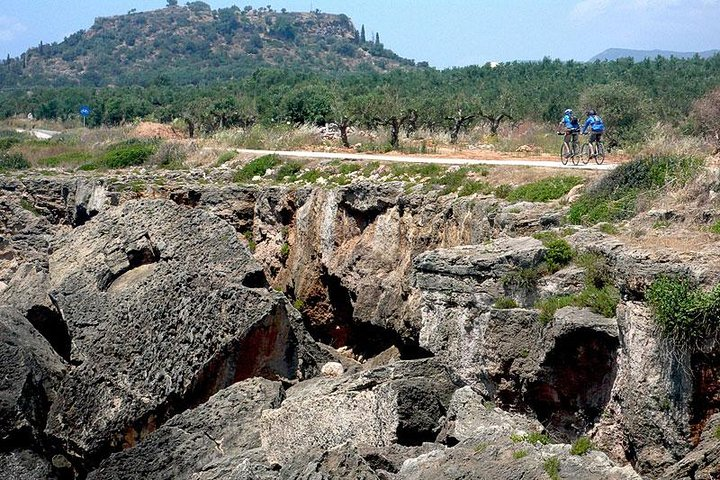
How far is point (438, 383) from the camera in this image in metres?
13.3

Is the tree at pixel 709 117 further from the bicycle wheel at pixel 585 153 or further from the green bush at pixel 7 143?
the green bush at pixel 7 143

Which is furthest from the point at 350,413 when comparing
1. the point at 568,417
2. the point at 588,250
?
the point at 588,250

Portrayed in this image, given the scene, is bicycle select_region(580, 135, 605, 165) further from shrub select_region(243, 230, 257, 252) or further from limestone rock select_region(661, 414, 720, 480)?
limestone rock select_region(661, 414, 720, 480)

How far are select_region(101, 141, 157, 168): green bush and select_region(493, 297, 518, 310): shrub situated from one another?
20385 mm

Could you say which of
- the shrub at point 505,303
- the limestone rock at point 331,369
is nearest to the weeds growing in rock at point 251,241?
the limestone rock at point 331,369

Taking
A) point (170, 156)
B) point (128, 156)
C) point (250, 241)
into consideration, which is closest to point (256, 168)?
point (250, 241)

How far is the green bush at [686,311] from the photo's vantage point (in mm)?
10406

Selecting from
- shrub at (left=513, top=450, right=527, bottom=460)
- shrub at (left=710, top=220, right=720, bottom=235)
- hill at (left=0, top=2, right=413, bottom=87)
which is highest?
hill at (left=0, top=2, right=413, bottom=87)

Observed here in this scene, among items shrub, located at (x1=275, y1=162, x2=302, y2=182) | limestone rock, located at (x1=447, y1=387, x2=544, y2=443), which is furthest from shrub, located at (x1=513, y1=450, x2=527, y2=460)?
shrub, located at (x1=275, y1=162, x2=302, y2=182)

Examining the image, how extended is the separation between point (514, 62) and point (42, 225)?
64.5 metres

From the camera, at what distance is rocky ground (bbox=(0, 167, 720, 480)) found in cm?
1067

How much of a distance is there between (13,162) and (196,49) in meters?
134

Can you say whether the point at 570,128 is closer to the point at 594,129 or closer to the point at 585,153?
the point at 594,129

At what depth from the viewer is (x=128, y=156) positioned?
31234 mm
